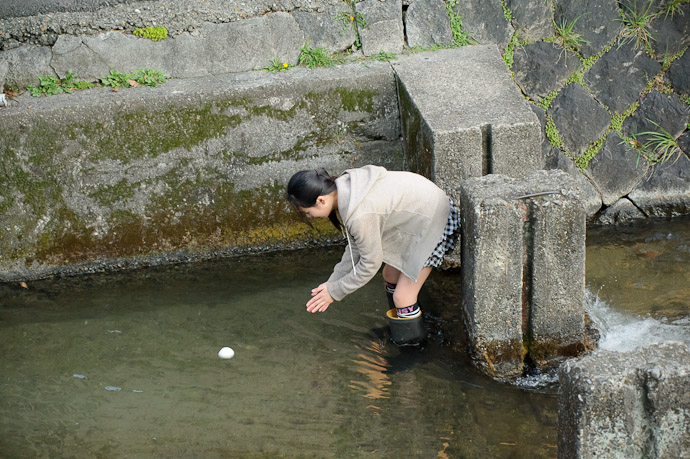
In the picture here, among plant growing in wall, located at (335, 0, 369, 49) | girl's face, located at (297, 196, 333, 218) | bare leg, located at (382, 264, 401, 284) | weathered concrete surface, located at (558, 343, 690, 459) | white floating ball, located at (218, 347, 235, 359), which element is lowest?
white floating ball, located at (218, 347, 235, 359)

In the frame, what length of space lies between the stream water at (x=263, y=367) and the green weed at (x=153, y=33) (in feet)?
5.50

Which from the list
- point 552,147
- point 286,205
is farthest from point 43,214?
point 552,147

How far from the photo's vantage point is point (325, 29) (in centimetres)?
512

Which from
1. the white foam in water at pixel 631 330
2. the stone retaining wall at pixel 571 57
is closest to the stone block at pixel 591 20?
the stone retaining wall at pixel 571 57

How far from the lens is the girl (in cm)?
338

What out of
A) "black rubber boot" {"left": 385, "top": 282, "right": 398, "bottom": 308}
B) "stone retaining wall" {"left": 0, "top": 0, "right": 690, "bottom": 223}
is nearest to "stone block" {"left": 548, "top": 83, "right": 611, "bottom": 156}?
"stone retaining wall" {"left": 0, "top": 0, "right": 690, "bottom": 223}

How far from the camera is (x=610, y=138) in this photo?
16.9 ft

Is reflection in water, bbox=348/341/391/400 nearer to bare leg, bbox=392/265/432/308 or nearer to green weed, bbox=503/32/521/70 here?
bare leg, bbox=392/265/432/308

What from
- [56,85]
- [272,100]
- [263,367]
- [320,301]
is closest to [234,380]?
[263,367]

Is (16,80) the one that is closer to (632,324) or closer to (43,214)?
(43,214)

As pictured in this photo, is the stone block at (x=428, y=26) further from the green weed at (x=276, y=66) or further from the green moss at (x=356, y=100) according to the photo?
the green weed at (x=276, y=66)

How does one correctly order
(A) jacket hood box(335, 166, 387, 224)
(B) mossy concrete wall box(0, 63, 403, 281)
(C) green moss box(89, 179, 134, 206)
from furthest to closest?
(C) green moss box(89, 179, 134, 206)
(B) mossy concrete wall box(0, 63, 403, 281)
(A) jacket hood box(335, 166, 387, 224)

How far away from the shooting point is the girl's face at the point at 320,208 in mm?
3394

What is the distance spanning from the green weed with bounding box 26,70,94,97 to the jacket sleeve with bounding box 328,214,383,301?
8.39 ft
